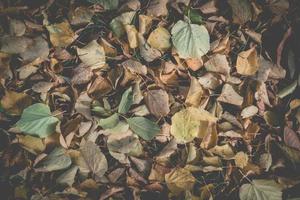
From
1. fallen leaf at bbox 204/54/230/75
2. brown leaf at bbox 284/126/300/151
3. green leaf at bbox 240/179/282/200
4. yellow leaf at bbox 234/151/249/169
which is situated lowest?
green leaf at bbox 240/179/282/200

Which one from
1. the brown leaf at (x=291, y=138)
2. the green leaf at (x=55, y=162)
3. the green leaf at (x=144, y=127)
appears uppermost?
the green leaf at (x=144, y=127)

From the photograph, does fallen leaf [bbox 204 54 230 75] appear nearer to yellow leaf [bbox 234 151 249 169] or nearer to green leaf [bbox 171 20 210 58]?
green leaf [bbox 171 20 210 58]

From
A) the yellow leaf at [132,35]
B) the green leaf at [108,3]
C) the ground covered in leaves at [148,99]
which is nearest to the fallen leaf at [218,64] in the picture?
the ground covered in leaves at [148,99]

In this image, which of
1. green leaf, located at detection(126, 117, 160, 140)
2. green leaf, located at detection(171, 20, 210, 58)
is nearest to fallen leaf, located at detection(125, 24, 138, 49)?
green leaf, located at detection(171, 20, 210, 58)

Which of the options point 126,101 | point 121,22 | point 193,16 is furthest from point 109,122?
point 193,16

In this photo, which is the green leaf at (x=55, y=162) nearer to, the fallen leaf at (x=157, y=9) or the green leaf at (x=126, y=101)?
the green leaf at (x=126, y=101)

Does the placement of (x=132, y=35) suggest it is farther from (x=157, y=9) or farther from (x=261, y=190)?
(x=261, y=190)

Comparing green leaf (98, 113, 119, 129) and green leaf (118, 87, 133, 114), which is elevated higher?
green leaf (118, 87, 133, 114)
